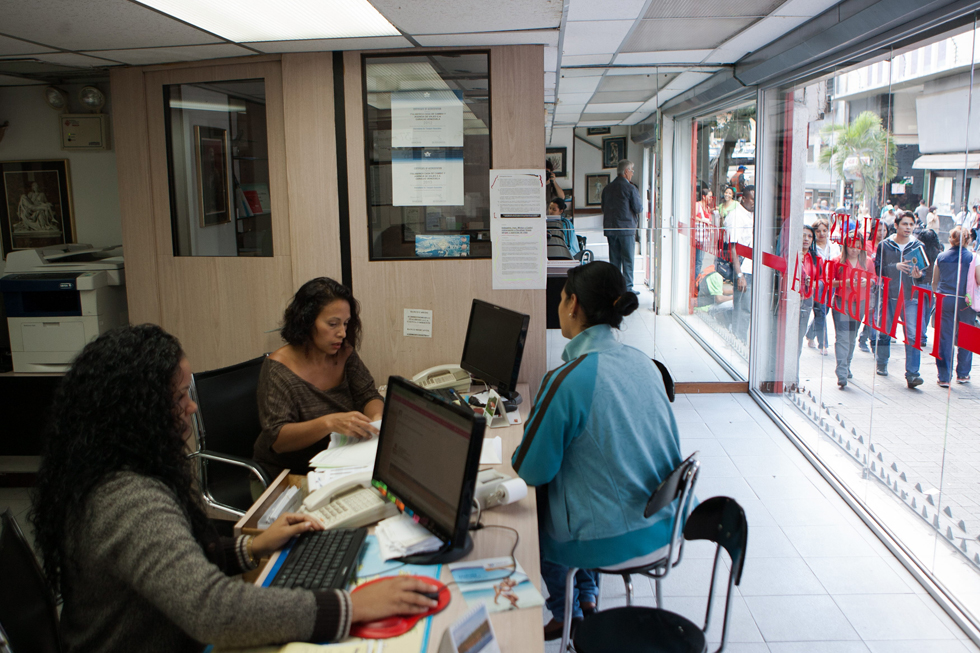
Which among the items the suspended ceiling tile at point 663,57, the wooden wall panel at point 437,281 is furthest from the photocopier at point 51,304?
the suspended ceiling tile at point 663,57

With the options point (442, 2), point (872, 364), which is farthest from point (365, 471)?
point (872, 364)

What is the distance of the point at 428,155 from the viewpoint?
3.65 m

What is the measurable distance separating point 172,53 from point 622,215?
469 cm

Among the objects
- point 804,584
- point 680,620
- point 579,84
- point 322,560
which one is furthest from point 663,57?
point 322,560

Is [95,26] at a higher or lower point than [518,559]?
higher

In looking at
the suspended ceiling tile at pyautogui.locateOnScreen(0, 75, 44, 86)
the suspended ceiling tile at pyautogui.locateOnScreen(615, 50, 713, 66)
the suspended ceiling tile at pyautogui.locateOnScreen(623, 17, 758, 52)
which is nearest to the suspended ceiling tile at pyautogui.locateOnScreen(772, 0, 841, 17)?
the suspended ceiling tile at pyautogui.locateOnScreen(623, 17, 758, 52)

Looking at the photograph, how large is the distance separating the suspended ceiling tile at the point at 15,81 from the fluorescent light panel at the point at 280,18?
1931 millimetres

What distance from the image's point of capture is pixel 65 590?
1.50m

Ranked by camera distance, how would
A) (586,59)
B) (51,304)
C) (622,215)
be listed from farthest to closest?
1. (622,215)
2. (586,59)
3. (51,304)

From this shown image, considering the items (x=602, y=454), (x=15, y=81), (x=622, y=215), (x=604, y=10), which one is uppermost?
(x=604, y=10)

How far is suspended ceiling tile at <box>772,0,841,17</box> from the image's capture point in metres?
3.77

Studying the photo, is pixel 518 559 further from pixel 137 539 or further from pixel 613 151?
pixel 613 151

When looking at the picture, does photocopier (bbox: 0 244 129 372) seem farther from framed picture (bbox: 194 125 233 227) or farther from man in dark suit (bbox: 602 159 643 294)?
man in dark suit (bbox: 602 159 643 294)

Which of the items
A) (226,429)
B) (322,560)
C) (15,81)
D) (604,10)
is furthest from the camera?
(15,81)
